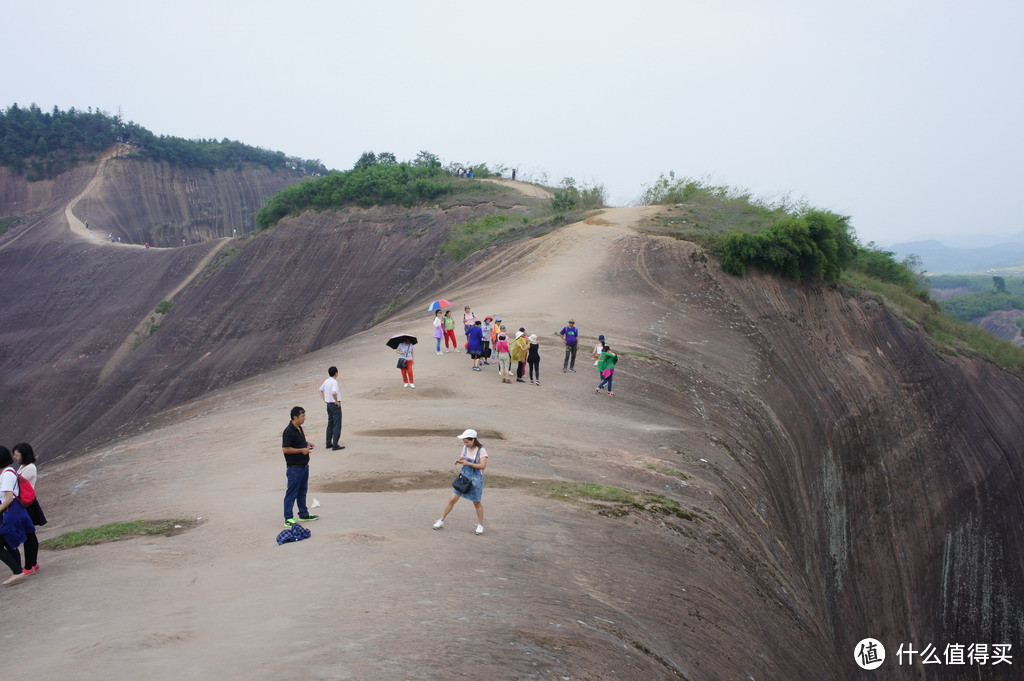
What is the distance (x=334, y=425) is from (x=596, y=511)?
4.37 m

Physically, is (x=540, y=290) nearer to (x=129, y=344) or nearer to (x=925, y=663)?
(x=925, y=663)

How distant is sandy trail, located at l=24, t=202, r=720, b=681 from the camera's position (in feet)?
20.3

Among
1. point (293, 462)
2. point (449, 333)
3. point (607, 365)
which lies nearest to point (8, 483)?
point (293, 462)

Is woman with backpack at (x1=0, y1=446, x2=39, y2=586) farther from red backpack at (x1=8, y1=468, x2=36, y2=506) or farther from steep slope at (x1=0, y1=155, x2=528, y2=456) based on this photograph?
steep slope at (x1=0, y1=155, x2=528, y2=456)

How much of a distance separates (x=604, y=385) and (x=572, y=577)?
8.66m

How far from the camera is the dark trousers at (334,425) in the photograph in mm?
11992

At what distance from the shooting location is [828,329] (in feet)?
89.4

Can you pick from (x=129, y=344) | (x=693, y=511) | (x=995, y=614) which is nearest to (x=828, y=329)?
(x=995, y=614)

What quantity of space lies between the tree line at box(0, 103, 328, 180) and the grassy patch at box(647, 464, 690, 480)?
8666cm

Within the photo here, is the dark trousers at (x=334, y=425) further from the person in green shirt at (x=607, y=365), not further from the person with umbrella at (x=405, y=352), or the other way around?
the person in green shirt at (x=607, y=365)

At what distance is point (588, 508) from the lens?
34.7 feet

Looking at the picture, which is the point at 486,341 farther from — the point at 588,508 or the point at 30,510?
the point at 30,510

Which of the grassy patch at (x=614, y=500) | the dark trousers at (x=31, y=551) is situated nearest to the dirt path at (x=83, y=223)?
the dark trousers at (x=31, y=551)

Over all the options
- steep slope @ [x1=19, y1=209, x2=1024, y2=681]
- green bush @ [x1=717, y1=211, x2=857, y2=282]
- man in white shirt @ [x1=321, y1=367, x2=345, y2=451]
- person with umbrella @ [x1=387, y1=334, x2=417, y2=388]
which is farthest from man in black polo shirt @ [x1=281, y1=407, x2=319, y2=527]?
green bush @ [x1=717, y1=211, x2=857, y2=282]
